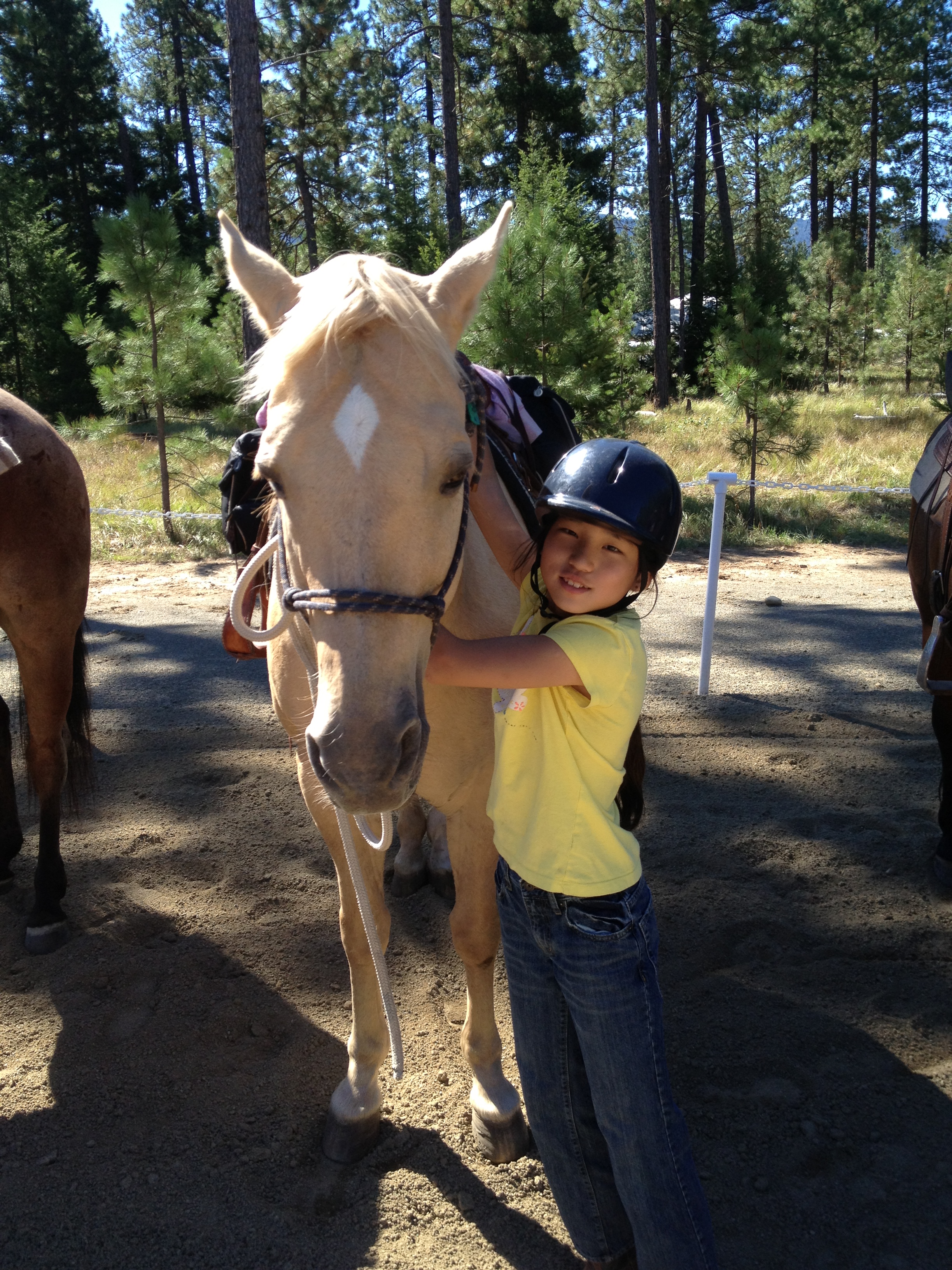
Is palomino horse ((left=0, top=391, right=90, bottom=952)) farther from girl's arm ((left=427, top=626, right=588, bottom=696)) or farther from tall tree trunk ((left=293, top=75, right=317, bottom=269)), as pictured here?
tall tree trunk ((left=293, top=75, right=317, bottom=269))

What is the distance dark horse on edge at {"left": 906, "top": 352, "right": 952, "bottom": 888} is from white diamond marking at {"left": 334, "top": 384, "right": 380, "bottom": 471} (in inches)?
99.8

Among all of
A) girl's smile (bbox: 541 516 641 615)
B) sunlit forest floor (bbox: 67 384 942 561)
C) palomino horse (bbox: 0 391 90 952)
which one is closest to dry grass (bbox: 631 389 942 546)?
sunlit forest floor (bbox: 67 384 942 561)

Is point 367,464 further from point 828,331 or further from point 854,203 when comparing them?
point 854,203

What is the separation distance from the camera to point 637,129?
24.2 metres

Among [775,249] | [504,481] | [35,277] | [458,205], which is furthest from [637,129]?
[504,481]

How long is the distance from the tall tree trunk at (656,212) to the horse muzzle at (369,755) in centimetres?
1655

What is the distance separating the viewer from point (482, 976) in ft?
7.80

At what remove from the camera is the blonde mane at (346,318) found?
1.51 m

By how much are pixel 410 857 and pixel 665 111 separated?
21.1 meters

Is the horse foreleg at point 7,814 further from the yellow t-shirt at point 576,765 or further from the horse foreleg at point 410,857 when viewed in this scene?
the yellow t-shirt at point 576,765

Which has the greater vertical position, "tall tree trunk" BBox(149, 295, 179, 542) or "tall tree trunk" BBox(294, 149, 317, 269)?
"tall tree trunk" BBox(294, 149, 317, 269)

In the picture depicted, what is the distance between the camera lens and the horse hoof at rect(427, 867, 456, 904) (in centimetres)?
342

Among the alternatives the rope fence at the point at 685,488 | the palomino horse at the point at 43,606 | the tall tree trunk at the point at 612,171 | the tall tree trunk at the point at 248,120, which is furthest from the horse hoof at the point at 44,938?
the tall tree trunk at the point at 612,171

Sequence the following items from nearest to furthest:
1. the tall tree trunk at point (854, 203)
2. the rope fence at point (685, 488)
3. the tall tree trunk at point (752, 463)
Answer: the rope fence at point (685, 488) → the tall tree trunk at point (752, 463) → the tall tree trunk at point (854, 203)
